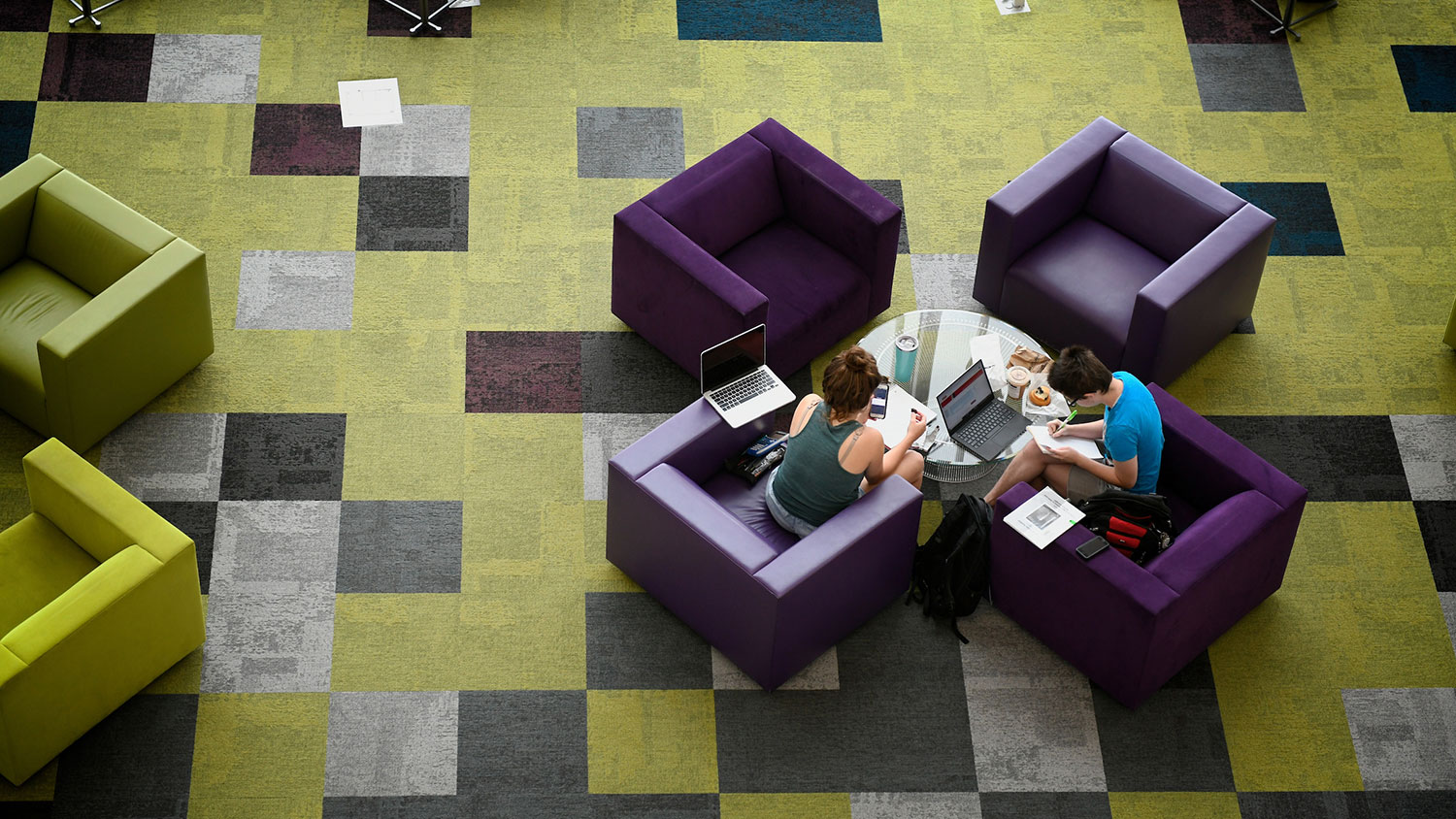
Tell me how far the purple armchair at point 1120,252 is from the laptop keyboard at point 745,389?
4.90 feet

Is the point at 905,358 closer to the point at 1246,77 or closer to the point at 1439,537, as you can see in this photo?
the point at 1439,537

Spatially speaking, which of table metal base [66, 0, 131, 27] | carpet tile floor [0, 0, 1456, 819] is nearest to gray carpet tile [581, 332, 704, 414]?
carpet tile floor [0, 0, 1456, 819]

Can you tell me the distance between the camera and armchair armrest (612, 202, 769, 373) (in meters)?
6.56

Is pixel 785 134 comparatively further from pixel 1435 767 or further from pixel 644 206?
pixel 1435 767

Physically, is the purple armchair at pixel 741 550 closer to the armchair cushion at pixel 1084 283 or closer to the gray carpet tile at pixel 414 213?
the armchair cushion at pixel 1084 283

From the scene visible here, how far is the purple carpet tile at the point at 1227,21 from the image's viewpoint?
8672 mm

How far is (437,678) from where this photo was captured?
238 inches

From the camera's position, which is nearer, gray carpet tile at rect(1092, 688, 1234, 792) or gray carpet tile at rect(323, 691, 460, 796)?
gray carpet tile at rect(323, 691, 460, 796)

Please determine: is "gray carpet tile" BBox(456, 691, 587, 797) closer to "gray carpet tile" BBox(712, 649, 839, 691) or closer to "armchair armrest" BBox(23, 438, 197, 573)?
"gray carpet tile" BBox(712, 649, 839, 691)

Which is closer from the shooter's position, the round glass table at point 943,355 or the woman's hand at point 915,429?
the woman's hand at point 915,429

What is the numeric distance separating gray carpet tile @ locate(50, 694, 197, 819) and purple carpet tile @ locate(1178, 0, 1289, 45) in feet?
Answer: 20.8

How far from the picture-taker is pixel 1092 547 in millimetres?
5684

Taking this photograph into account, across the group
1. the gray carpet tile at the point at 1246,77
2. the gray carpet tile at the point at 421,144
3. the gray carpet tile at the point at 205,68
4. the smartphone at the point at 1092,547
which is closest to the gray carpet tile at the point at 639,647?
the smartphone at the point at 1092,547

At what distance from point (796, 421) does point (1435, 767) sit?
109 inches
